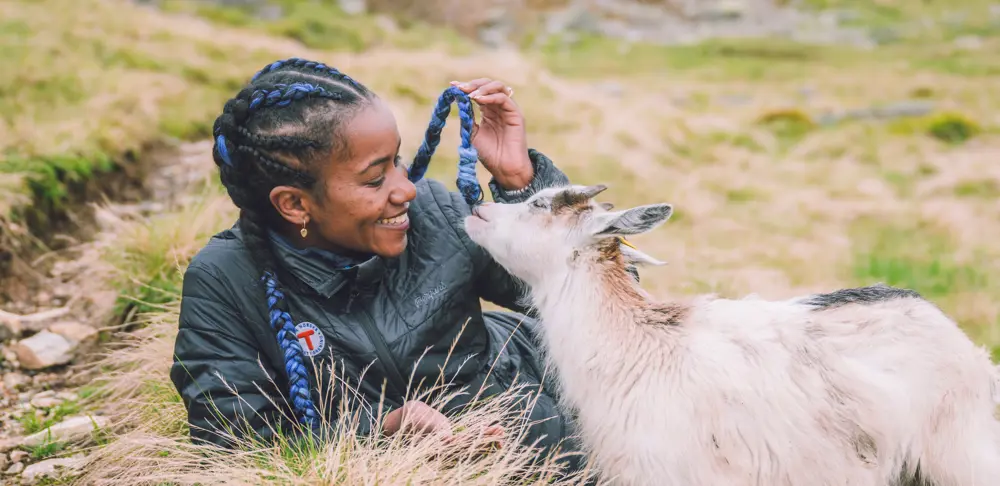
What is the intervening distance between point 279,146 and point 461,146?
34.7 inches

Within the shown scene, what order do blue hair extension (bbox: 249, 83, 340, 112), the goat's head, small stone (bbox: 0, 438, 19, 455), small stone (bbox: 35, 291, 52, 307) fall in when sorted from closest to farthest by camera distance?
blue hair extension (bbox: 249, 83, 340, 112)
the goat's head
small stone (bbox: 0, 438, 19, 455)
small stone (bbox: 35, 291, 52, 307)

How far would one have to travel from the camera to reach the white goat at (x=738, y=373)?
10.4 feet

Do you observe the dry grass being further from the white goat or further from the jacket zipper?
the white goat

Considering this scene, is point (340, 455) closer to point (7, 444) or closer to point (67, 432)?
point (67, 432)

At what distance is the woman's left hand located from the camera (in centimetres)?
375

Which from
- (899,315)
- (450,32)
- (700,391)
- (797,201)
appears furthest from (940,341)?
(450,32)

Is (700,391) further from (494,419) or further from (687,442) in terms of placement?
(494,419)

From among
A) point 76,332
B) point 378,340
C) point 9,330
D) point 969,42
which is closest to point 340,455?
point 378,340

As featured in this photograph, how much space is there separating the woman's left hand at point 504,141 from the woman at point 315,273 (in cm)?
11

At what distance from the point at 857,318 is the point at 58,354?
14.7 feet

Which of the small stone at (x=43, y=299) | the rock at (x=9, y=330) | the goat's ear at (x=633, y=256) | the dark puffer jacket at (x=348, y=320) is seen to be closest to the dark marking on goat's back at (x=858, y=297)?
the goat's ear at (x=633, y=256)

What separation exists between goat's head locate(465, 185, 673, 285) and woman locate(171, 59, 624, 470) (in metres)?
0.14

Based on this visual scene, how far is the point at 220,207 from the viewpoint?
21.6 feet

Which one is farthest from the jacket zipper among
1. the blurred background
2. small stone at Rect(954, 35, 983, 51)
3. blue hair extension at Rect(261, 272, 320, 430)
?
small stone at Rect(954, 35, 983, 51)
